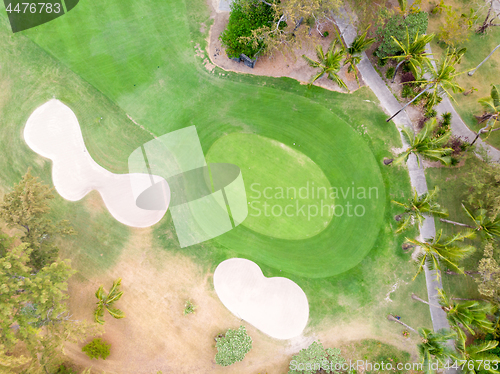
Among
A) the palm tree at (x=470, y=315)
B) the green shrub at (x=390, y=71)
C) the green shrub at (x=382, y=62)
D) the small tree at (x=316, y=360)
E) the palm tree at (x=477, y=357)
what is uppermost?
the green shrub at (x=382, y=62)

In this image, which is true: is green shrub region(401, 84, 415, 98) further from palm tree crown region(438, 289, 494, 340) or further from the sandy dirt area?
palm tree crown region(438, 289, 494, 340)

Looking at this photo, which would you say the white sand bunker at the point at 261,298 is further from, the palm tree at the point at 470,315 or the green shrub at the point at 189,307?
the palm tree at the point at 470,315


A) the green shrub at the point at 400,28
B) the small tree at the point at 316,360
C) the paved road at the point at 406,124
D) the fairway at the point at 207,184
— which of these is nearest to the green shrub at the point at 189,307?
the fairway at the point at 207,184

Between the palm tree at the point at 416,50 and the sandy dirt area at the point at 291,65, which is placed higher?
the palm tree at the point at 416,50

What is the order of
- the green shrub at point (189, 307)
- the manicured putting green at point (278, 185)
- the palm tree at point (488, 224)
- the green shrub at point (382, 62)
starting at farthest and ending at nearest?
the green shrub at point (382, 62)
the manicured putting green at point (278, 185)
the green shrub at point (189, 307)
the palm tree at point (488, 224)

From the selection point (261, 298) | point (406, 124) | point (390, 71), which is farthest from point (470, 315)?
point (390, 71)

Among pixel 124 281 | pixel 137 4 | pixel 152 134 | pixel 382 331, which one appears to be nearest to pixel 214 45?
pixel 137 4

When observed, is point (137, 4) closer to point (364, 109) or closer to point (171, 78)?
point (171, 78)

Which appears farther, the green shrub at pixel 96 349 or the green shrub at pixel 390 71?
the green shrub at pixel 390 71
